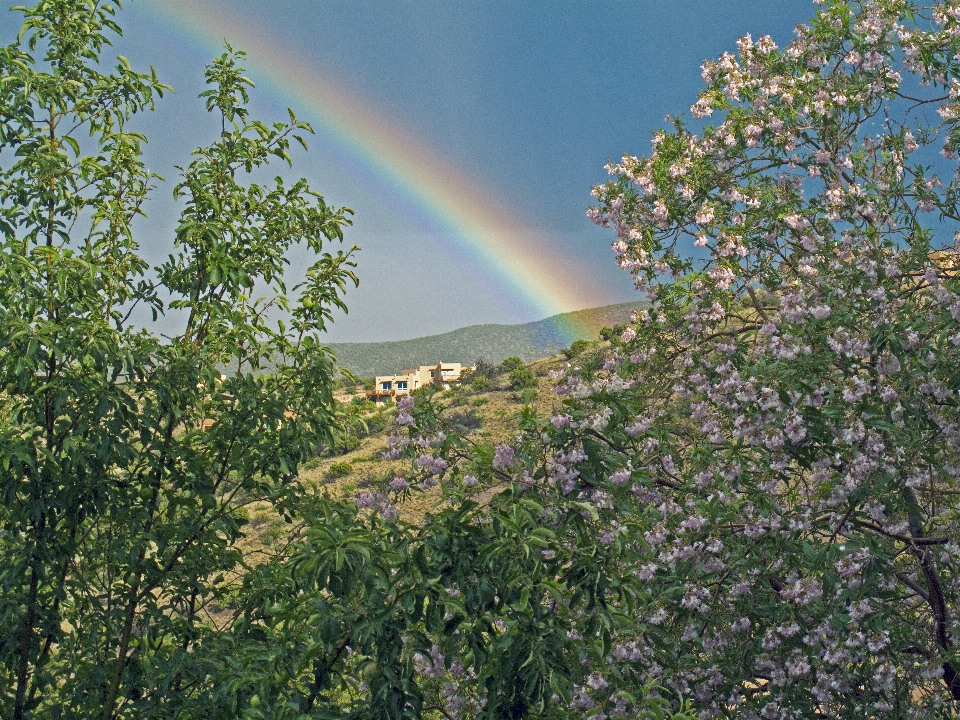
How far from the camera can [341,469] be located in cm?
3228

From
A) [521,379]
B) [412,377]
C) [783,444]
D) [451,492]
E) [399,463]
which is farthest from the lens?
[412,377]

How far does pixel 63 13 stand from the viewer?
4.84 meters

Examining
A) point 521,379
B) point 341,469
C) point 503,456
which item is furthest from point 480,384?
point 503,456

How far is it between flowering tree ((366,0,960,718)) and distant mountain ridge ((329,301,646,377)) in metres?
51.7

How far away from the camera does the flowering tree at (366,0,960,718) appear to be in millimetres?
4059

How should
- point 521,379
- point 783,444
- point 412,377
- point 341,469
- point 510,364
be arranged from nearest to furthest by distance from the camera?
point 783,444 → point 341,469 → point 521,379 → point 510,364 → point 412,377

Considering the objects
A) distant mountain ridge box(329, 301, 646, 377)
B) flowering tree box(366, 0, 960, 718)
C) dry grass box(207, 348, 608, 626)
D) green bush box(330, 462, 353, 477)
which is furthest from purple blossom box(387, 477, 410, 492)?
distant mountain ridge box(329, 301, 646, 377)

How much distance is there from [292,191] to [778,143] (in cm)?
360

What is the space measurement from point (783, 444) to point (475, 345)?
61770mm

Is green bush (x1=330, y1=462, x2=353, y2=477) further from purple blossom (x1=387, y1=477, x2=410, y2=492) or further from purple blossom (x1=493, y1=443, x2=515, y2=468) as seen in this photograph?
purple blossom (x1=493, y1=443, x2=515, y2=468)

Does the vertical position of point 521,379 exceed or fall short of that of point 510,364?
it falls short

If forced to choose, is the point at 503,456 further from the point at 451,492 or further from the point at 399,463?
the point at 399,463

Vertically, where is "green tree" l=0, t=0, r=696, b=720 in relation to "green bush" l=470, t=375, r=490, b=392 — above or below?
below

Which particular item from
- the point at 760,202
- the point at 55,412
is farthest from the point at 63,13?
Answer: the point at 760,202
